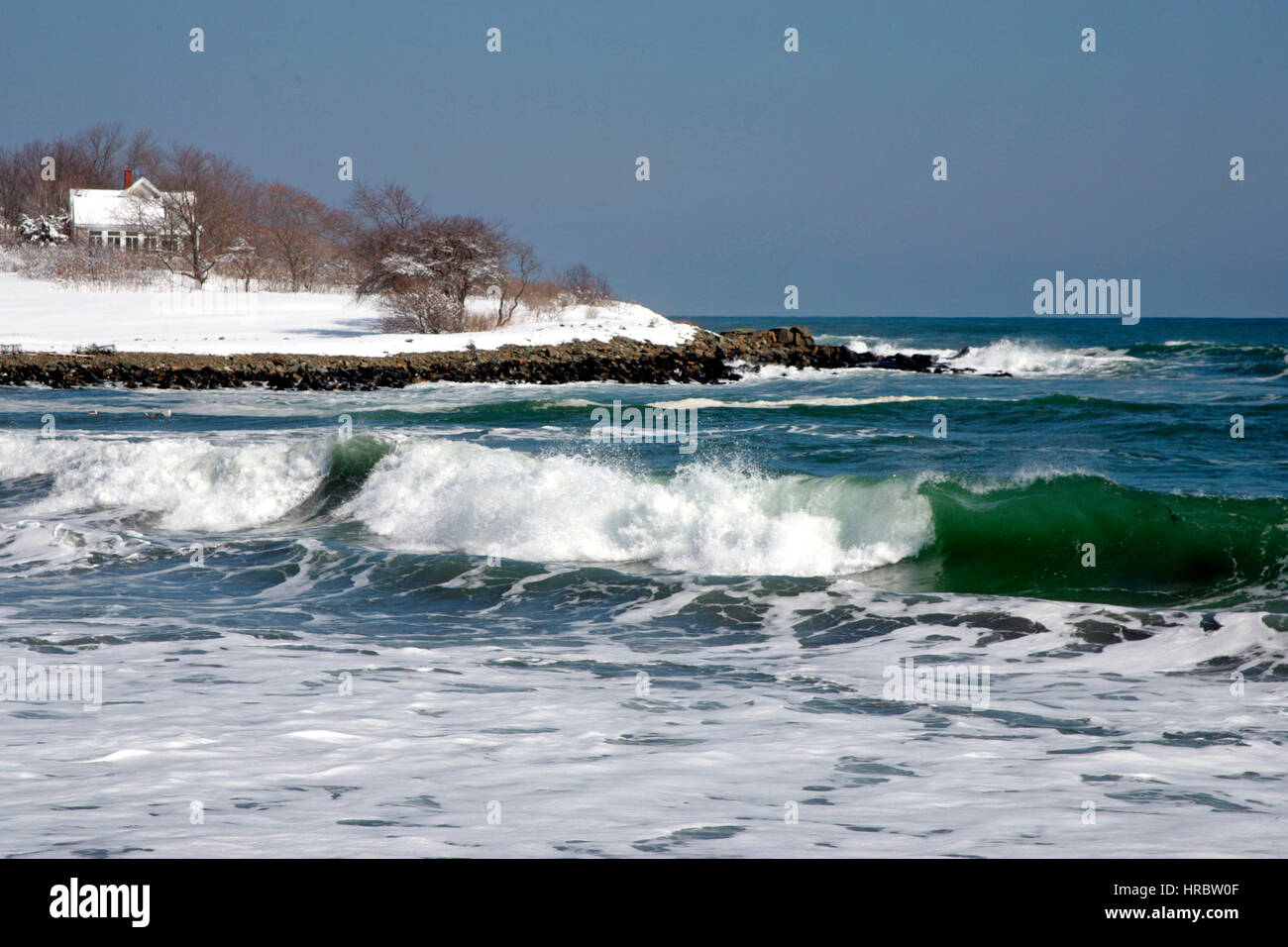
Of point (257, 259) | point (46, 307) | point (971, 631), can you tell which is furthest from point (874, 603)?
point (257, 259)

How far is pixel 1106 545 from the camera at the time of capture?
1110cm

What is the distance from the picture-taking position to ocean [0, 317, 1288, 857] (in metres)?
4.32

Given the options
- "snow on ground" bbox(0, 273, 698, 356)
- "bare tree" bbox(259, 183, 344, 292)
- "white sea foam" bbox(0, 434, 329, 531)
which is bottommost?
"white sea foam" bbox(0, 434, 329, 531)

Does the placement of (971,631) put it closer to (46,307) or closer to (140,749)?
(140,749)

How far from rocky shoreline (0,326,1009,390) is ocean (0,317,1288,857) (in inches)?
730

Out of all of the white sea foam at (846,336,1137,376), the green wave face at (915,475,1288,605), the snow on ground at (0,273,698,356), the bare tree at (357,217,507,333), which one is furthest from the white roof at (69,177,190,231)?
the green wave face at (915,475,1288,605)

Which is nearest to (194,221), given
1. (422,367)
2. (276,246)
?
(276,246)

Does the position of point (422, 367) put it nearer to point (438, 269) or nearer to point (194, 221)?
point (438, 269)

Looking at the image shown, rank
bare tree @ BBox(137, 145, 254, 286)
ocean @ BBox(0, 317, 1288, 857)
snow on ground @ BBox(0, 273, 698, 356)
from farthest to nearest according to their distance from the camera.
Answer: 1. bare tree @ BBox(137, 145, 254, 286)
2. snow on ground @ BBox(0, 273, 698, 356)
3. ocean @ BBox(0, 317, 1288, 857)

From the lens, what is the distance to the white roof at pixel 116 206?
7119cm

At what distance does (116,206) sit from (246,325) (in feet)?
126

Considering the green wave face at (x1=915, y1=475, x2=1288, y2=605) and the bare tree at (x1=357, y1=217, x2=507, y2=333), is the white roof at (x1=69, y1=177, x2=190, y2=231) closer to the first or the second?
the bare tree at (x1=357, y1=217, x2=507, y2=333)

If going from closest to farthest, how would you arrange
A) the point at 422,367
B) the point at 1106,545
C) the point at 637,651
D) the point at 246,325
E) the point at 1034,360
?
1. the point at 637,651
2. the point at 1106,545
3. the point at 422,367
4. the point at 246,325
5. the point at 1034,360

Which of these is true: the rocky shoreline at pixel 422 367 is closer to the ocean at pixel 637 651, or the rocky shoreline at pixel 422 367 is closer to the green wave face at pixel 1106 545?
the ocean at pixel 637 651
